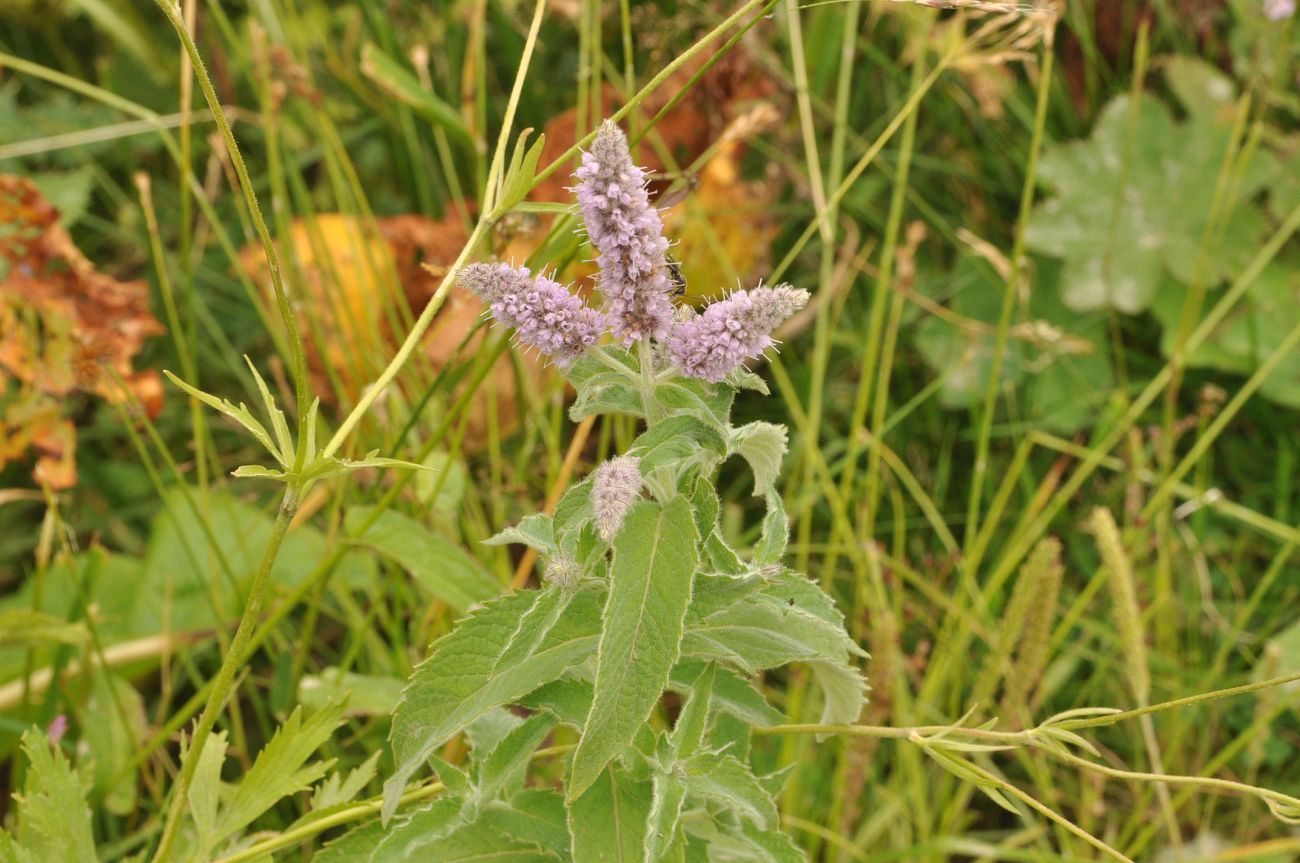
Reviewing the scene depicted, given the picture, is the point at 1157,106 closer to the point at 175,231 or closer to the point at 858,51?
the point at 858,51

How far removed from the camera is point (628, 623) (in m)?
0.92

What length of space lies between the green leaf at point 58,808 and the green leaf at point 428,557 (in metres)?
0.41

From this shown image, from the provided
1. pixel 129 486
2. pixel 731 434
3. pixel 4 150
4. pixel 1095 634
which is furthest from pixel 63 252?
pixel 1095 634

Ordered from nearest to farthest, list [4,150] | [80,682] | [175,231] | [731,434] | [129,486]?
[731,434], [80,682], [4,150], [129,486], [175,231]

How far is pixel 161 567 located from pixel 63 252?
1.74 ft

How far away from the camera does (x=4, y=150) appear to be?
6.69ft

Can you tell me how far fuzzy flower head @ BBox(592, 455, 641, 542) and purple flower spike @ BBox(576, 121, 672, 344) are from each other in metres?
0.09

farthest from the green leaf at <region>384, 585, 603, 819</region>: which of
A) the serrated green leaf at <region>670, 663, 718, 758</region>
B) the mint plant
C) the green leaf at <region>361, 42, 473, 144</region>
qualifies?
the green leaf at <region>361, 42, 473, 144</region>

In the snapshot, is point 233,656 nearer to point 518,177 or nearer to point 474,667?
point 474,667

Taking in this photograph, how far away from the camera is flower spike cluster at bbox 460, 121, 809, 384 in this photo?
0.83 meters

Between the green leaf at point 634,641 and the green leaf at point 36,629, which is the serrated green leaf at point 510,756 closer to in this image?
the green leaf at point 634,641

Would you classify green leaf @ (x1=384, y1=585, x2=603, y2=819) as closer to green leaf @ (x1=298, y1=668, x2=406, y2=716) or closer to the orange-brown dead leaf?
green leaf @ (x1=298, y1=668, x2=406, y2=716)

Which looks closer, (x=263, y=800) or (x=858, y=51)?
(x=263, y=800)

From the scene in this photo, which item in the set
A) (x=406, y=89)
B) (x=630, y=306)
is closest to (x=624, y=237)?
(x=630, y=306)
